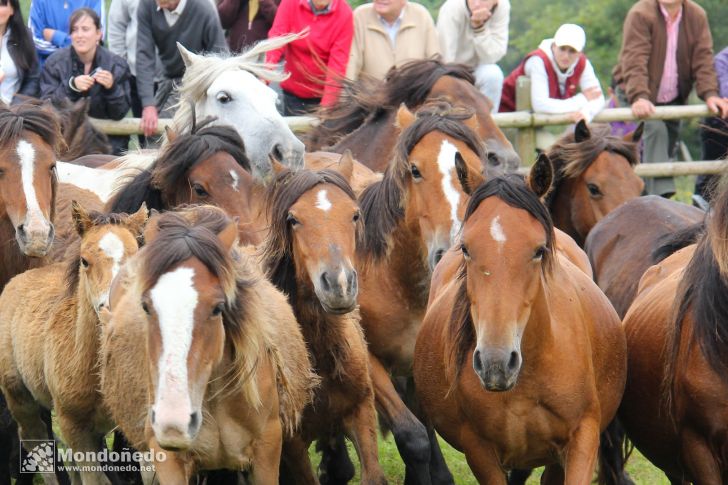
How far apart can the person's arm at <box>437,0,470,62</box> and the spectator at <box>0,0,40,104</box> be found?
3283 millimetres

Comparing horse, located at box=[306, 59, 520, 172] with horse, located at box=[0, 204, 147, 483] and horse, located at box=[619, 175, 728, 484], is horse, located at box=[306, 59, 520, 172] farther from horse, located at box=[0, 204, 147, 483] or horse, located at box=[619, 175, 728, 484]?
horse, located at box=[0, 204, 147, 483]

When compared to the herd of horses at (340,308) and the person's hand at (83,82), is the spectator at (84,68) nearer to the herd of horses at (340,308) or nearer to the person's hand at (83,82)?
the person's hand at (83,82)

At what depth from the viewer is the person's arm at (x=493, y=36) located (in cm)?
1022

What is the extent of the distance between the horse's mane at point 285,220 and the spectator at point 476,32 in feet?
13.9

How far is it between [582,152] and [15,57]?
4286mm

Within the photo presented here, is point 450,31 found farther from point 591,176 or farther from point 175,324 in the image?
point 175,324

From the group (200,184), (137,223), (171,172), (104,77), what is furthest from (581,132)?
(137,223)

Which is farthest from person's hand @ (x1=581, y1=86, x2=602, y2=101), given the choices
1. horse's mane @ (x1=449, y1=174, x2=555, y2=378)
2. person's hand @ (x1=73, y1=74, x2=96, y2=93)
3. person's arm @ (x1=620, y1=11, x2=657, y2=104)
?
horse's mane @ (x1=449, y1=174, x2=555, y2=378)

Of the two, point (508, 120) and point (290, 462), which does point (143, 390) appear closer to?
point (290, 462)

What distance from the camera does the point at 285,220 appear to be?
6145 millimetres

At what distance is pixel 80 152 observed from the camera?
383 inches

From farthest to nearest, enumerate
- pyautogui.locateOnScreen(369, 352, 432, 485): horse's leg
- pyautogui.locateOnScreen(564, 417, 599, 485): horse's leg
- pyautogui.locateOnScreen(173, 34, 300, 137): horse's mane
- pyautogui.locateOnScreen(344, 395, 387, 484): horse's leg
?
1. pyautogui.locateOnScreen(173, 34, 300, 137): horse's mane
2. pyautogui.locateOnScreen(369, 352, 432, 485): horse's leg
3. pyautogui.locateOnScreen(344, 395, 387, 484): horse's leg
4. pyautogui.locateOnScreen(564, 417, 599, 485): horse's leg

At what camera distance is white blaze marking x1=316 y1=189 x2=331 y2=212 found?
6.04 m

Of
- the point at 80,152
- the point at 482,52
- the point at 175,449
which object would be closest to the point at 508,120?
the point at 482,52
